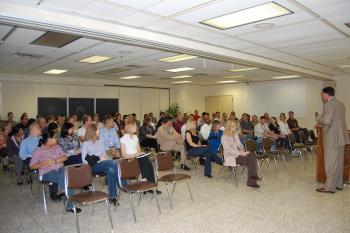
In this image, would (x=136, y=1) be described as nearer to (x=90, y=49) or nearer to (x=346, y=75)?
(x=90, y=49)

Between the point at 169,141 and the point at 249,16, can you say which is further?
the point at 169,141

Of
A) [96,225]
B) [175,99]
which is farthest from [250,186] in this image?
[175,99]

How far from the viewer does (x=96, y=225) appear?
3.74 m

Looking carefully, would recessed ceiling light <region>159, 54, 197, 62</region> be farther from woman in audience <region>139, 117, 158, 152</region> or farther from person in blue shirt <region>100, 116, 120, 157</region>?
person in blue shirt <region>100, 116, 120, 157</region>

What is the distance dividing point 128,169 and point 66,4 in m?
2.33

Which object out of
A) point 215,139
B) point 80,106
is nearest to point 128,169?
point 215,139

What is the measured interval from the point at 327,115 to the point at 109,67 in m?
6.10

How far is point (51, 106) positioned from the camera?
11359mm

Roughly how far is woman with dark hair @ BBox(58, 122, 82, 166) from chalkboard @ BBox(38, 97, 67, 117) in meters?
6.88

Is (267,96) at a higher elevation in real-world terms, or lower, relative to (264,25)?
lower

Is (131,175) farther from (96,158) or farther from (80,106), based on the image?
(80,106)

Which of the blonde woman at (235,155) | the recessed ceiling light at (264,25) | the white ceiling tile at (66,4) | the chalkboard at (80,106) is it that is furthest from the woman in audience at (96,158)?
the chalkboard at (80,106)

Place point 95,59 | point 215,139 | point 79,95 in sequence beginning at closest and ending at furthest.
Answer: point 215,139, point 95,59, point 79,95

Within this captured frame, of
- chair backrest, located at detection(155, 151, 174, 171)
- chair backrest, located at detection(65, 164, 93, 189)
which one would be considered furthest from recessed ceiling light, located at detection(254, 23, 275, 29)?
chair backrest, located at detection(65, 164, 93, 189)
